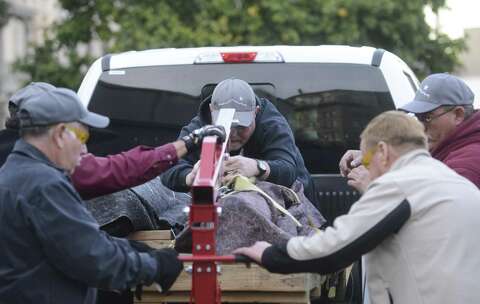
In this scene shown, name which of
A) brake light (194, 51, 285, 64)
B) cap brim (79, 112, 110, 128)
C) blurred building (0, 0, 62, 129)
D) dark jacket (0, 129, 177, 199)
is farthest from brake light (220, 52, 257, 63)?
blurred building (0, 0, 62, 129)

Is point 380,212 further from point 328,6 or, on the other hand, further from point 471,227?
point 328,6

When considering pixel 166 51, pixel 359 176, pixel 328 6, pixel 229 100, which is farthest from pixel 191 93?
pixel 328 6

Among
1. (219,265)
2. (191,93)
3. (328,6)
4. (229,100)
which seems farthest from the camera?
(328,6)

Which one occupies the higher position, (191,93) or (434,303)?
(191,93)

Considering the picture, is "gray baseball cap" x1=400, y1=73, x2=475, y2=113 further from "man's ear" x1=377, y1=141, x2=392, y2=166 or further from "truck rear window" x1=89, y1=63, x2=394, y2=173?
"man's ear" x1=377, y1=141, x2=392, y2=166

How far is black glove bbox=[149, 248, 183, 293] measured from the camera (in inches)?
160

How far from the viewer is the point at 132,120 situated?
6.35m

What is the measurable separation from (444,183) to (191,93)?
97.1 inches

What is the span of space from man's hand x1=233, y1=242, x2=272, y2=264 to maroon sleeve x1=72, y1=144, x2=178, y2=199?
1.85 ft

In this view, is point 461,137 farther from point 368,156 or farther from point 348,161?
point 368,156

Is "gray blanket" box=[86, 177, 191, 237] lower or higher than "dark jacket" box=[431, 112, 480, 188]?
lower

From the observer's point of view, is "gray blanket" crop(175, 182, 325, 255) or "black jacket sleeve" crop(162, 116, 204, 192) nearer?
"gray blanket" crop(175, 182, 325, 255)

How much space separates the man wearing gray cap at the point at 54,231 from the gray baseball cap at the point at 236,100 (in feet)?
3.65

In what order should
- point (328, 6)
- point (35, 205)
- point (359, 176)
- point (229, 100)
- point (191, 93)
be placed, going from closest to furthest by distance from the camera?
point (35, 205) < point (359, 176) < point (229, 100) < point (191, 93) < point (328, 6)
